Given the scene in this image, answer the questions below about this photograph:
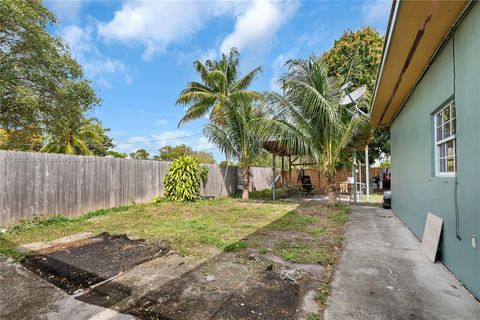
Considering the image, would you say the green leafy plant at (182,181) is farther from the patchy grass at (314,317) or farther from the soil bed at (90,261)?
the patchy grass at (314,317)

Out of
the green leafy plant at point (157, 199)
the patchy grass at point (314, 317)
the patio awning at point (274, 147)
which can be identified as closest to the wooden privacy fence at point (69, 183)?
the green leafy plant at point (157, 199)

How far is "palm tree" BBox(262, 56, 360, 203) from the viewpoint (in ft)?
27.4

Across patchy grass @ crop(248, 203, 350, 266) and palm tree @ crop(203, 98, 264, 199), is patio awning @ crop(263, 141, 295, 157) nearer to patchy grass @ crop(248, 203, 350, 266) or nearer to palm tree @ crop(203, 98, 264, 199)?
palm tree @ crop(203, 98, 264, 199)

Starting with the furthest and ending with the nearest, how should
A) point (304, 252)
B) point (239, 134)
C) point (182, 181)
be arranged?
point (239, 134)
point (182, 181)
point (304, 252)

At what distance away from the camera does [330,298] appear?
2.80 m

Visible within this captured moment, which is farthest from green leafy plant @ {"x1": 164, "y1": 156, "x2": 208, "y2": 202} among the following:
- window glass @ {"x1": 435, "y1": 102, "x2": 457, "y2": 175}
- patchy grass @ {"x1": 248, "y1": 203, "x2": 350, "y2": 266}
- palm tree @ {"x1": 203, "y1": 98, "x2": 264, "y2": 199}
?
window glass @ {"x1": 435, "y1": 102, "x2": 457, "y2": 175}

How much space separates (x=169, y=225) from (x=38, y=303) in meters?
3.65

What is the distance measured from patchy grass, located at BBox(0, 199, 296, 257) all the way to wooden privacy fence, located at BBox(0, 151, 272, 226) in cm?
33

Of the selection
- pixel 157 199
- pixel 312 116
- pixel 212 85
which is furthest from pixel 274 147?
pixel 157 199

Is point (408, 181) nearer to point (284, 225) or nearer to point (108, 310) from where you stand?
point (284, 225)

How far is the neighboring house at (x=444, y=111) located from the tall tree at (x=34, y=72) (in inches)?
433

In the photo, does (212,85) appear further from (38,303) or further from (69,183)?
(38,303)

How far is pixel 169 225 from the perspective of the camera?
6398 millimetres

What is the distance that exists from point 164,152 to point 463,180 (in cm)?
3577
